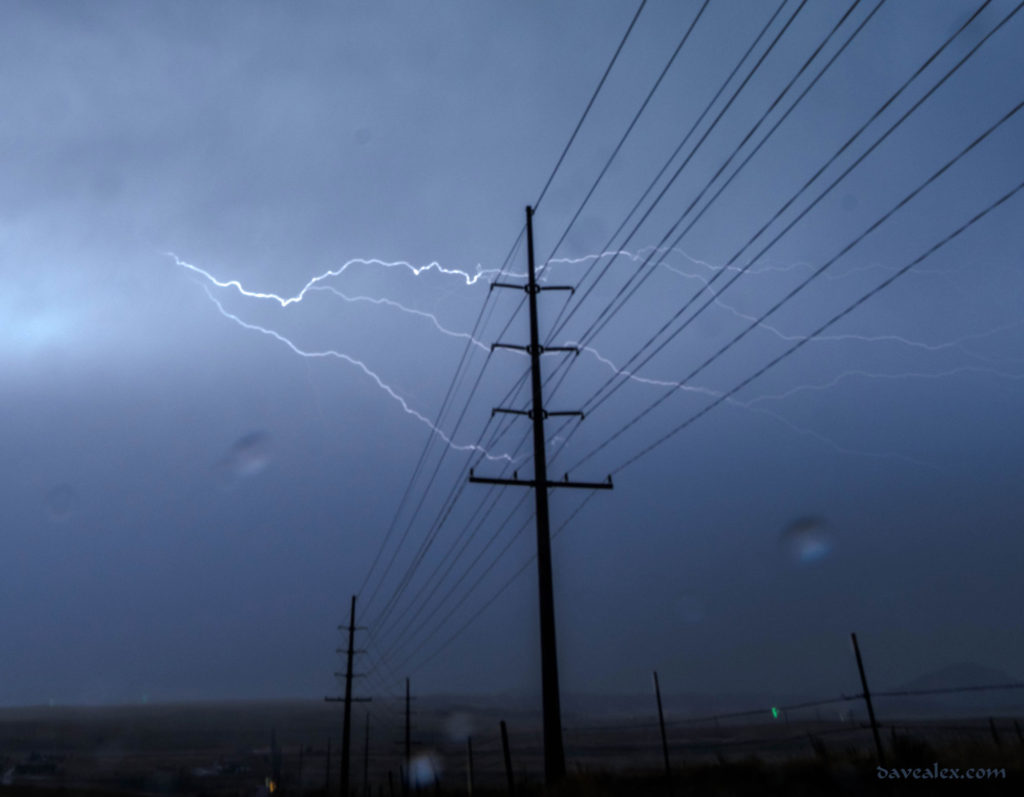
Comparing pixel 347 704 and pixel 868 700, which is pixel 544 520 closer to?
pixel 868 700

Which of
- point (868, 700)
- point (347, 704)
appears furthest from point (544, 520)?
point (347, 704)

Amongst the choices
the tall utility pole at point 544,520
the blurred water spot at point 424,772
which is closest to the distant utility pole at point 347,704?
the blurred water spot at point 424,772

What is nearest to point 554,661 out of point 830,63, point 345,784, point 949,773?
point 949,773

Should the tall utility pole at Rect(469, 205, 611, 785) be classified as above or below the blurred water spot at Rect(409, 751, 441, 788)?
above

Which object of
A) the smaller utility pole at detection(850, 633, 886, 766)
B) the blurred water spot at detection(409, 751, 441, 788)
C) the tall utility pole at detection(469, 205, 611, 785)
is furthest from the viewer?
the blurred water spot at detection(409, 751, 441, 788)

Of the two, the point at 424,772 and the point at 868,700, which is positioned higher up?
the point at 868,700

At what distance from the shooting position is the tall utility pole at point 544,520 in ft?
43.4

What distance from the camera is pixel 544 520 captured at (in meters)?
14.9

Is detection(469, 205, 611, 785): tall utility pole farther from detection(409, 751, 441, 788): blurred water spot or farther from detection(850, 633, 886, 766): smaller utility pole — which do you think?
detection(409, 751, 441, 788): blurred water spot

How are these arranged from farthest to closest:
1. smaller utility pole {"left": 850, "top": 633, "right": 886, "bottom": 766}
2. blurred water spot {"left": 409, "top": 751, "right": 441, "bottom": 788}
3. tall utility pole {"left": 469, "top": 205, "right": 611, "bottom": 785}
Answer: blurred water spot {"left": 409, "top": 751, "right": 441, "bottom": 788}
tall utility pole {"left": 469, "top": 205, "right": 611, "bottom": 785}
smaller utility pole {"left": 850, "top": 633, "right": 886, "bottom": 766}

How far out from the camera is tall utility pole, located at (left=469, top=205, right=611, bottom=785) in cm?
1324

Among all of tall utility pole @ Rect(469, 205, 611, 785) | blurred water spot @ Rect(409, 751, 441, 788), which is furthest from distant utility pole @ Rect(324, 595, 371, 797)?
tall utility pole @ Rect(469, 205, 611, 785)

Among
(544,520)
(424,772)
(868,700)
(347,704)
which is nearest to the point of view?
(868,700)

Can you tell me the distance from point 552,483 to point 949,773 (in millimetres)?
8338
